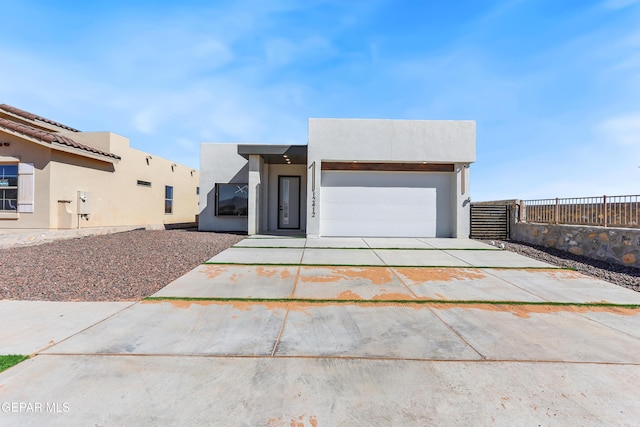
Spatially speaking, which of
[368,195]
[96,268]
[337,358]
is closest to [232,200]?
[368,195]

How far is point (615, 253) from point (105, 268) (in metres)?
12.4

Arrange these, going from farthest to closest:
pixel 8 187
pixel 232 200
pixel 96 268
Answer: pixel 232 200 < pixel 8 187 < pixel 96 268

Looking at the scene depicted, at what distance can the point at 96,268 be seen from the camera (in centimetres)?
629

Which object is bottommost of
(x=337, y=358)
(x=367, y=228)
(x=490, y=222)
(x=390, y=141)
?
(x=337, y=358)

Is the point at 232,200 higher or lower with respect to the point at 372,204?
higher

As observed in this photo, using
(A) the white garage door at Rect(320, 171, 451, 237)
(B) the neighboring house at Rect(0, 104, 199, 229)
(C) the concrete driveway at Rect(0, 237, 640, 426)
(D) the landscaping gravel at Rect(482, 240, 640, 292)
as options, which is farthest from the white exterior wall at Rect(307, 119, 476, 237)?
(B) the neighboring house at Rect(0, 104, 199, 229)

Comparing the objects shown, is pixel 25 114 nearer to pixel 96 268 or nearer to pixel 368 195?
pixel 96 268

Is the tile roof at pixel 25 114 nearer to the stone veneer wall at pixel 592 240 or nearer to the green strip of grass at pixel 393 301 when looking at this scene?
the green strip of grass at pixel 393 301

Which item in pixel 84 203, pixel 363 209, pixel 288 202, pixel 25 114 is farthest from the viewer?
pixel 288 202

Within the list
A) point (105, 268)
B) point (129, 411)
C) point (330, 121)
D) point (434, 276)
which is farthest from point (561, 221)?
point (105, 268)

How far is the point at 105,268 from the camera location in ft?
20.7

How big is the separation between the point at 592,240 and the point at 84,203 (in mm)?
16980

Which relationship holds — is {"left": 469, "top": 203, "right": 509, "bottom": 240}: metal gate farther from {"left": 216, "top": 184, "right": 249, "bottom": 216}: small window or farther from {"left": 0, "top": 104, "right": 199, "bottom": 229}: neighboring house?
{"left": 0, "top": 104, "right": 199, "bottom": 229}: neighboring house

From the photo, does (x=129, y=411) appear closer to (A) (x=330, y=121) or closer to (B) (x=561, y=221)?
(A) (x=330, y=121)
